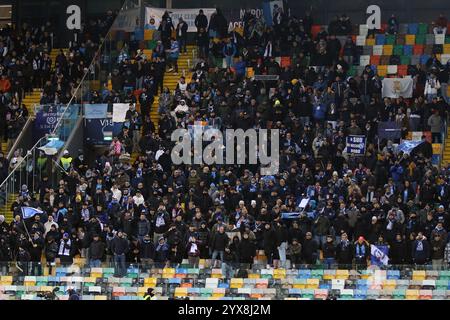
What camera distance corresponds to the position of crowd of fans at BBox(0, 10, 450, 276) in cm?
2552

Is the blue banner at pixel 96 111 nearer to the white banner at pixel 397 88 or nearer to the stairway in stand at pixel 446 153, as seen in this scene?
the white banner at pixel 397 88

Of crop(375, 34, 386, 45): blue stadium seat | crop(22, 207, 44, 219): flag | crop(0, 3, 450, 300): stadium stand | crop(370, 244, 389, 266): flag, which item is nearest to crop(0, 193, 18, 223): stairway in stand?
crop(0, 3, 450, 300): stadium stand

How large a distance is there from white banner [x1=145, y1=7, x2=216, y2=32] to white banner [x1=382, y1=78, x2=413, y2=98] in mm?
7749

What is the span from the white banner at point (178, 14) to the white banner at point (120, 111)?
571cm

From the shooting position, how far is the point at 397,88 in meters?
33.6

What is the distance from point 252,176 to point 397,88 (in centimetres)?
707

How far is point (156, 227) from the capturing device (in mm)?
26844

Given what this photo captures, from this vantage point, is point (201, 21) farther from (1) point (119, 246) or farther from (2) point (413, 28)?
(1) point (119, 246)

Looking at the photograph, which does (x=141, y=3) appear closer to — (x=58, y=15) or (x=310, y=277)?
(x=58, y=15)

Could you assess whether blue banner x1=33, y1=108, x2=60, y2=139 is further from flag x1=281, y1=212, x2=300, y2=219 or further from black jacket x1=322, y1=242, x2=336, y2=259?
black jacket x1=322, y1=242, x2=336, y2=259

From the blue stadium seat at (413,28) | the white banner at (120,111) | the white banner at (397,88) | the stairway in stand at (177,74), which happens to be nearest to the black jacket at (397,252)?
the white banner at (397,88)

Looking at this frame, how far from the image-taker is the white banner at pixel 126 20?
37312 millimetres

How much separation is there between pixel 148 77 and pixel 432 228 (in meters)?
12.5
